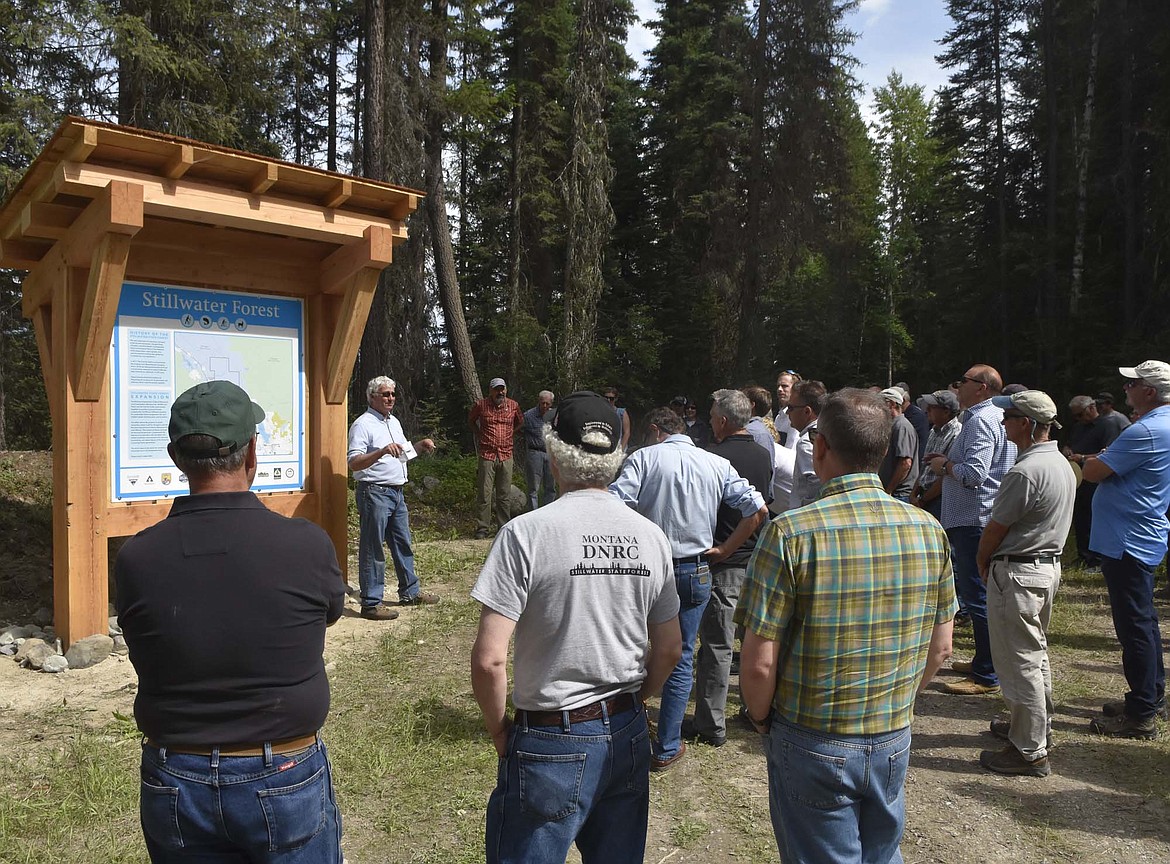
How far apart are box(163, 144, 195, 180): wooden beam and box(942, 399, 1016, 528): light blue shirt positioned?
17.1 feet

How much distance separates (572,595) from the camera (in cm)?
218

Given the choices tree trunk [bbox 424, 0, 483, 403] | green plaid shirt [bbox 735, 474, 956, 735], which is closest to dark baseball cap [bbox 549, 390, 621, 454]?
green plaid shirt [bbox 735, 474, 956, 735]

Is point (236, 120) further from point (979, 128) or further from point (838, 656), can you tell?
point (979, 128)

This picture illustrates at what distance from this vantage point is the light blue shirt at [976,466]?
5262mm

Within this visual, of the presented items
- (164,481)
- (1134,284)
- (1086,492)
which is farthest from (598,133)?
(164,481)

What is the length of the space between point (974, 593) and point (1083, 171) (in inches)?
827

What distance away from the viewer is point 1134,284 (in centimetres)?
1977

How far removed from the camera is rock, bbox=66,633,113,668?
221 inches

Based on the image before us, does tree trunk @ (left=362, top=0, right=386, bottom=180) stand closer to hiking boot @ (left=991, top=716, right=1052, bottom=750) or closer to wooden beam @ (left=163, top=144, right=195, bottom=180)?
wooden beam @ (left=163, top=144, right=195, bottom=180)

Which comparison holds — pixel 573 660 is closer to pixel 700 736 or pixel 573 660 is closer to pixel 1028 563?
pixel 700 736

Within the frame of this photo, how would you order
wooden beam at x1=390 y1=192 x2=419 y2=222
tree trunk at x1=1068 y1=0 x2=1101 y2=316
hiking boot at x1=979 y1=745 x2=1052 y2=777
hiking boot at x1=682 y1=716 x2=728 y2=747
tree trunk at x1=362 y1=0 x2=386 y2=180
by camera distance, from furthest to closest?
tree trunk at x1=1068 y1=0 x2=1101 y2=316, tree trunk at x1=362 y1=0 x2=386 y2=180, wooden beam at x1=390 y1=192 x2=419 y2=222, hiking boot at x1=682 y1=716 x2=728 y2=747, hiking boot at x1=979 y1=745 x2=1052 y2=777

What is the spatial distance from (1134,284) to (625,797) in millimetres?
22208

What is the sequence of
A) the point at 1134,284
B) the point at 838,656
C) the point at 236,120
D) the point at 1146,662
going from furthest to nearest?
1. the point at 1134,284
2. the point at 236,120
3. the point at 1146,662
4. the point at 838,656

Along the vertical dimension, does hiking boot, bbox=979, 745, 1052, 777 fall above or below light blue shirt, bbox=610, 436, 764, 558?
below
